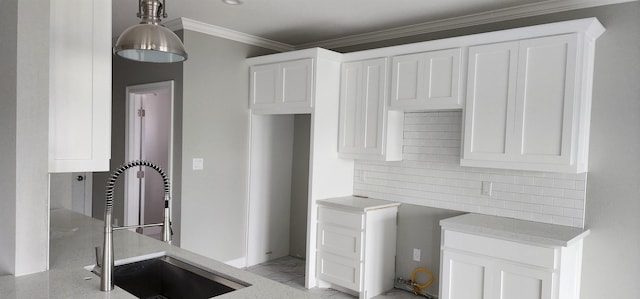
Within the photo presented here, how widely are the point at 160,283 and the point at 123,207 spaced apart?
327cm

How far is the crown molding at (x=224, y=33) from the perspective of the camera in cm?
396

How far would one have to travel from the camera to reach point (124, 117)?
16.2ft

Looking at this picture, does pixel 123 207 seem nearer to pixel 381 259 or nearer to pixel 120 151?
pixel 120 151

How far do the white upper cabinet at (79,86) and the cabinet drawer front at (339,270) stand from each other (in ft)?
7.72

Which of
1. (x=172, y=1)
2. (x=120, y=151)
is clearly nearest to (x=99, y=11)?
(x=172, y=1)

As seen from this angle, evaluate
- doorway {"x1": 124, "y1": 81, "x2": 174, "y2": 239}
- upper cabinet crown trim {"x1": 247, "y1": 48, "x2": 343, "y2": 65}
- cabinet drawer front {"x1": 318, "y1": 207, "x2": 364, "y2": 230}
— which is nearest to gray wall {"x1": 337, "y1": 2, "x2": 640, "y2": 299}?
cabinet drawer front {"x1": 318, "y1": 207, "x2": 364, "y2": 230}

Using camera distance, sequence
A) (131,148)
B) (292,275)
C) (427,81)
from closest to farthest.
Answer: (427,81)
(292,275)
(131,148)

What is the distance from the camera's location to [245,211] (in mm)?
4598

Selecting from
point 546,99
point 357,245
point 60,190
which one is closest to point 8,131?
point 60,190

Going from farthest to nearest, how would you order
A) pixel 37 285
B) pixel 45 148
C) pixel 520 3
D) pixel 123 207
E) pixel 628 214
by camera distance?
pixel 123 207 → pixel 520 3 → pixel 628 214 → pixel 45 148 → pixel 37 285

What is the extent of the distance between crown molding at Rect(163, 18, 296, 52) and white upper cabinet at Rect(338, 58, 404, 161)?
1.09 m

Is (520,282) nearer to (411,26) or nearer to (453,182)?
(453,182)

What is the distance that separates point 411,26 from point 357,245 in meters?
2.08

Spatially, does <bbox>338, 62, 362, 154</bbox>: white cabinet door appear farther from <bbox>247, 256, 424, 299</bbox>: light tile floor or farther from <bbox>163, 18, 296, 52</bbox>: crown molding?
<bbox>247, 256, 424, 299</bbox>: light tile floor
